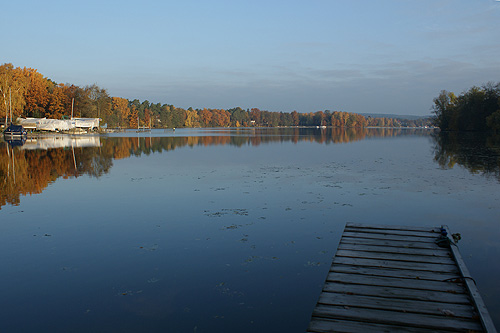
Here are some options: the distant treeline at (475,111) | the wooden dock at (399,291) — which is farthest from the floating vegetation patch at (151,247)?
the distant treeline at (475,111)

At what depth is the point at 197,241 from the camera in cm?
912

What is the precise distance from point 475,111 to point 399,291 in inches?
3819

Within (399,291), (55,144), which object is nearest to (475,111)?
(55,144)

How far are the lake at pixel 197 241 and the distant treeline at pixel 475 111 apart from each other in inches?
2824

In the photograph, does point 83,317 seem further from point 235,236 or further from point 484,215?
point 484,215

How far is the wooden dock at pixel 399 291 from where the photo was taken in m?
4.76

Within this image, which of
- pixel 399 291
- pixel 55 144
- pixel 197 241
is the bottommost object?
pixel 197 241

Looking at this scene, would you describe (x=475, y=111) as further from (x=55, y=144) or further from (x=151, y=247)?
(x=151, y=247)

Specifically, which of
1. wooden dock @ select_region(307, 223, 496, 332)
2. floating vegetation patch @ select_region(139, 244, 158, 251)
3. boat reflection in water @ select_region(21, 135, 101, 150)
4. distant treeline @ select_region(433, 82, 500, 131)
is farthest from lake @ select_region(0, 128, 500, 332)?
distant treeline @ select_region(433, 82, 500, 131)

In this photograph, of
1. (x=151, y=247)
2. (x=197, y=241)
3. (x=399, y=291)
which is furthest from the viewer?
(x=197, y=241)

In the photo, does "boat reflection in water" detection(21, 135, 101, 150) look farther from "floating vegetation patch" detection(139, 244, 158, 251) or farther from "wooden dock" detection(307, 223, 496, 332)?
"wooden dock" detection(307, 223, 496, 332)

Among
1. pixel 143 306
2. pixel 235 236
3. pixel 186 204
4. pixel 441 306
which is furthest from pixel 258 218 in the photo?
pixel 441 306

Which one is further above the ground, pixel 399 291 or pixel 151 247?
pixel 399 291

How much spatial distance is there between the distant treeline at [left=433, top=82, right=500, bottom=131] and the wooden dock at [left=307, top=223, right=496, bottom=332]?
7790cm
